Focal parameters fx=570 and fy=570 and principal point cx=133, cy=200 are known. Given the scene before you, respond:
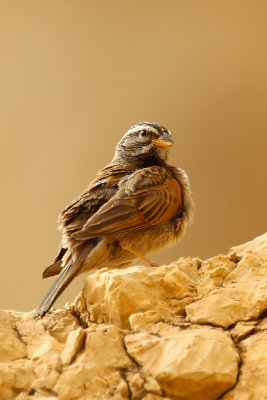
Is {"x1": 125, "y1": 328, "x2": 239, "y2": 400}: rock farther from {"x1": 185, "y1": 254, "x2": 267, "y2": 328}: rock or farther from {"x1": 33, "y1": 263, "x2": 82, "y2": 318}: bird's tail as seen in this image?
{"x1": 33, "y1": 263, "x2": 82, "y2": 318}: bird's tail

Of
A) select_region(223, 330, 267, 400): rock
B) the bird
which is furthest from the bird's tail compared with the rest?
select_region(223, 330, 267, 400): rock

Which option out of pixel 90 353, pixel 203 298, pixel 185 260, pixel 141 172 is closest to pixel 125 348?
pixel 90 353

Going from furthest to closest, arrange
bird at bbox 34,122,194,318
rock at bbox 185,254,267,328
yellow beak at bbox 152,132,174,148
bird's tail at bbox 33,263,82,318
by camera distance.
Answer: yellow beak at bbox 152,132,174,148 < bird at bbox 34,122,194,318 < bird's tail at bbox 33,263,82,318 < rock at bbox 185,254,267,328

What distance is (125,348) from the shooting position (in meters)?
1.98

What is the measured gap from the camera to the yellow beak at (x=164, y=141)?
3777mm

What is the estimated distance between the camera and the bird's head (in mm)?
3854

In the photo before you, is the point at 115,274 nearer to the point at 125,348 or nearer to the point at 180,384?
the point at 125,348

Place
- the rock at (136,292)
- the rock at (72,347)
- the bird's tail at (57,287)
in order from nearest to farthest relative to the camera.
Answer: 1. the rock at (72,347)
2. the rock at (136,292)
3. the bird's tail at (57,287)

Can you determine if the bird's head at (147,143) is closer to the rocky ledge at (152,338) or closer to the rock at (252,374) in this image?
the rocky ledge at (152,338)

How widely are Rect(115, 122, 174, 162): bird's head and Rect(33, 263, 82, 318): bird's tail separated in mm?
1229

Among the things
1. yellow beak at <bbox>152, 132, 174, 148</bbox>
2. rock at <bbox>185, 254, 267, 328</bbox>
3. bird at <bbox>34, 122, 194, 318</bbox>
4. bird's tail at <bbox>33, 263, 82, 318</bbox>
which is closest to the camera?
rock at <bbox>185, 254, 267, 328</bbox>

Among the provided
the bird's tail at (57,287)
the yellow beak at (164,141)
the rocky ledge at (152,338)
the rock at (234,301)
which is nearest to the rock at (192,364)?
the rocky ledge at (152,338)

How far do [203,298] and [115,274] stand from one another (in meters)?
0.36

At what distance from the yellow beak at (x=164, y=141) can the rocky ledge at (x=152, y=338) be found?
1.42 meters
